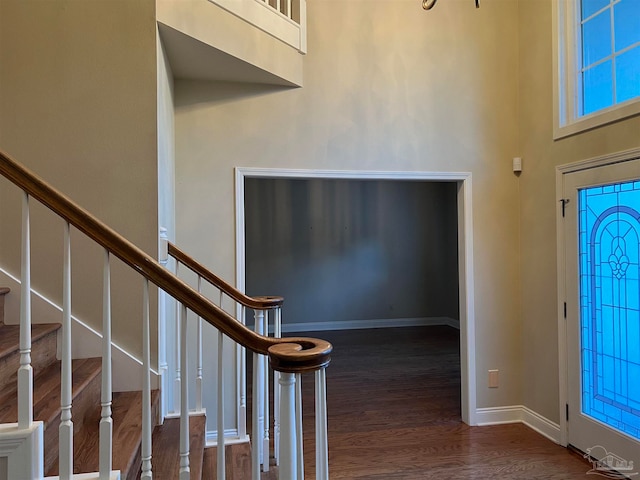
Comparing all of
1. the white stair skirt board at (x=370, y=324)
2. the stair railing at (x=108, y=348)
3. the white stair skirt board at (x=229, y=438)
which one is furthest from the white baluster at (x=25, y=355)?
the white stair skirt board at (x=370, y=324)

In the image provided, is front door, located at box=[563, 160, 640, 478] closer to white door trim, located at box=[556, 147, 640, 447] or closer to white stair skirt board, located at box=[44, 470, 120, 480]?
white door trim, located at box=[556, 147, 640, 447]

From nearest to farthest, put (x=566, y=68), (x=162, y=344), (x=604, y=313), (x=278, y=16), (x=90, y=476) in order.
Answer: (x=90, y=476) < (x=162, y=344) < (x=604, y=313) < (x=278, y=16) < (x=566, y=68)

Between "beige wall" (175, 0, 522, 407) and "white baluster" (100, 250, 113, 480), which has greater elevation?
"beige wall" (175, 0, 522, 407)

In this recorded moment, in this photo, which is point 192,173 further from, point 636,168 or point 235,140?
point 636,168

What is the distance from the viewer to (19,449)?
4.04ft

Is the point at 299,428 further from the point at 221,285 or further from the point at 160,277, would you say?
the point at 221,285

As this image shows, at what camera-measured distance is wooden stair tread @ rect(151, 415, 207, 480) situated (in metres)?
1.72

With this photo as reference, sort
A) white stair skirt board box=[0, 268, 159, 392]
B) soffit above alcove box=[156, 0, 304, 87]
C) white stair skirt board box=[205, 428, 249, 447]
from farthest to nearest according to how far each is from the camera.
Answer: white stair skirt board box=[205, 428, 249, 447]
soffit above alcove box=[156, 0, 304, 87]
white stair skirt board box=[0, 268, 159, 392]

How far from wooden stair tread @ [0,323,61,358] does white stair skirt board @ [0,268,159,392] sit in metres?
0.07

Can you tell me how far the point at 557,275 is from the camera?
3086mm

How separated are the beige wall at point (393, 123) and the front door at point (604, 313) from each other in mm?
576

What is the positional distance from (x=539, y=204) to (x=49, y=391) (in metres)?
3.40

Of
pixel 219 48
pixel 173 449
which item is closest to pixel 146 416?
pixel 173 449

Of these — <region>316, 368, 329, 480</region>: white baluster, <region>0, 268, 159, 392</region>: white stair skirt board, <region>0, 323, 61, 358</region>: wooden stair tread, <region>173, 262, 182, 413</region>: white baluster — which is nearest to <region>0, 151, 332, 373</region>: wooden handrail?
<region>316, 368, 329, 480</region>: white baluster
